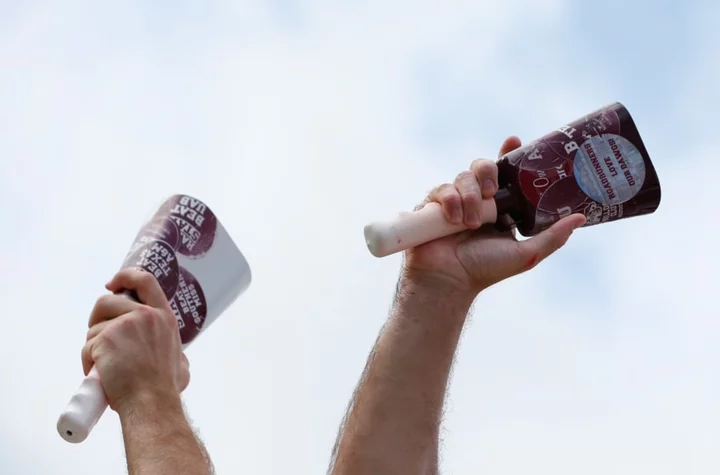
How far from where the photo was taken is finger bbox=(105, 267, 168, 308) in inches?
124

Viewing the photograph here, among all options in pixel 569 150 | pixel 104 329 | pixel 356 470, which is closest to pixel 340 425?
pixel 356 470

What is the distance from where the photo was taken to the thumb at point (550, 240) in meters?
3.05

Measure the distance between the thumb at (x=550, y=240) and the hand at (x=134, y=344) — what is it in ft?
3.60

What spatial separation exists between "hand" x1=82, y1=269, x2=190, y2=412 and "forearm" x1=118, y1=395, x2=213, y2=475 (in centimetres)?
5

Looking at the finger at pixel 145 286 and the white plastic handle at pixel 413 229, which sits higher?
the finger at pixel 145 286

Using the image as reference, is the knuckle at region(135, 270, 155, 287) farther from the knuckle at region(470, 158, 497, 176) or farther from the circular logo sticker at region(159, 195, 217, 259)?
the knuckle at region(470, 158, 497, 176)

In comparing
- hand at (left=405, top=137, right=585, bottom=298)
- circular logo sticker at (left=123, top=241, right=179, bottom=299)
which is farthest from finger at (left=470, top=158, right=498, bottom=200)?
circular logo sticker at (left=123, top=241, right=179, bottom=299)

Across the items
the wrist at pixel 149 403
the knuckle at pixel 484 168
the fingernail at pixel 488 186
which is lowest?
the wrist at pixel 149 403

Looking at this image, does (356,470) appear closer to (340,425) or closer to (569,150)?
(340,425)

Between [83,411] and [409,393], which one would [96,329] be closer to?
[83,411]

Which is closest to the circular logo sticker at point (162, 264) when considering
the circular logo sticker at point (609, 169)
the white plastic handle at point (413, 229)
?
the white plastic handle at point (413, 229)

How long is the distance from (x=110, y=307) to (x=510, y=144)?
53.1 inches

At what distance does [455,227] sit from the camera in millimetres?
3076

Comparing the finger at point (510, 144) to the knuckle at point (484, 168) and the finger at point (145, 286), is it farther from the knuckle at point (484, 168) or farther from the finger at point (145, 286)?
the finger at point (145, 286)
